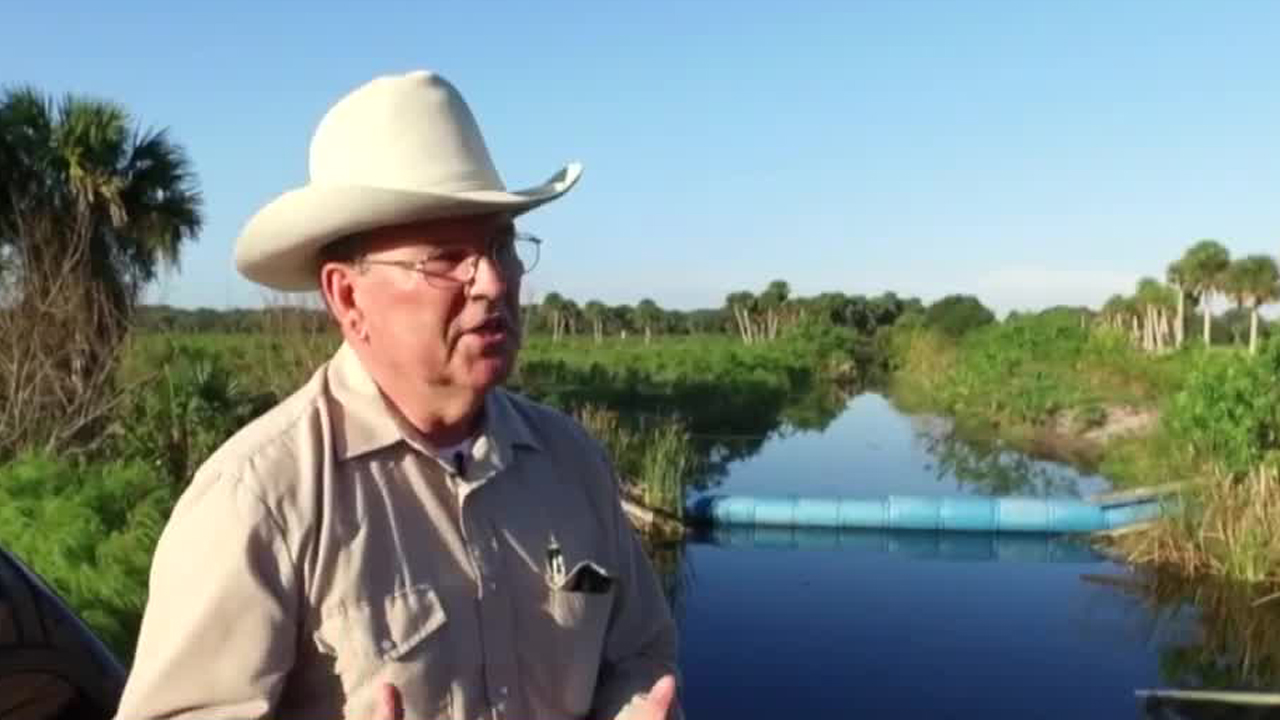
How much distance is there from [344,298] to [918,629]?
25.5 feet

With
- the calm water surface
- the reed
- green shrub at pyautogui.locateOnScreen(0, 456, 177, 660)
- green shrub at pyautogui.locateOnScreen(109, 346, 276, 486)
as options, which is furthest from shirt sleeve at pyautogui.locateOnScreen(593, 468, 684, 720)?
the reed

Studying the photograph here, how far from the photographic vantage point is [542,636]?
4.68ft

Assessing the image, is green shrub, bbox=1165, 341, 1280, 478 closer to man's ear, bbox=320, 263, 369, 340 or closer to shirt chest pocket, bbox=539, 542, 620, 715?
shirt chest pocket, bbox=539, 542, 620, 715

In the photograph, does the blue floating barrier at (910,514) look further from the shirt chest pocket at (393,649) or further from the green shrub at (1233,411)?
the shirt chest pocket at (393,649)

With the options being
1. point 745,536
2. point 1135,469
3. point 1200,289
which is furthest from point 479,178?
point 1200,289

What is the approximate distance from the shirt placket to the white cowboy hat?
0.99 feet

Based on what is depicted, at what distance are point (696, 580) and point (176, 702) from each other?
878 cm

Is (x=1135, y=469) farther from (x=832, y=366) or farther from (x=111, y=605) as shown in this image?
(x=832, y=366)

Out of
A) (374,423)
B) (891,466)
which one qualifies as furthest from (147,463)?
A: (891,466)

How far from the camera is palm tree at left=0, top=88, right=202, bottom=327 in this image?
11.0 meters

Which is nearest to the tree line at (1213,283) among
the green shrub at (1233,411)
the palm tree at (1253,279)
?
the palm tree at (1253,279)

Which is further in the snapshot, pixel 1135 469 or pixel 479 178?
pixel 1135 469

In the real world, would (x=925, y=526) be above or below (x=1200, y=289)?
below

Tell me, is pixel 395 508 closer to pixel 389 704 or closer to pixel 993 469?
pixel 389 704
